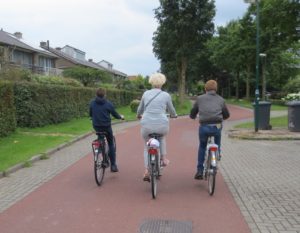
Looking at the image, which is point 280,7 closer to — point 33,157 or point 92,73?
point 33,157

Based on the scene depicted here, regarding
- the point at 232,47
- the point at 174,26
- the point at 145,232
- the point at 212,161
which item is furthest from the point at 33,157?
the point at 232,47

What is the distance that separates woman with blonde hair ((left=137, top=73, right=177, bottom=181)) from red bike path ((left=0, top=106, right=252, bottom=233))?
661mm

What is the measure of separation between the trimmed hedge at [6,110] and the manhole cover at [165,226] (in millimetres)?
10252

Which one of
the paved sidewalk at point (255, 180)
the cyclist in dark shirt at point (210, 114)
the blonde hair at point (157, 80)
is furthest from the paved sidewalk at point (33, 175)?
the cyclist in dark shirt at point (210, 114)

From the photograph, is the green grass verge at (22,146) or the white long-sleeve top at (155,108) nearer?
the white long-sleeve top at (155,108)

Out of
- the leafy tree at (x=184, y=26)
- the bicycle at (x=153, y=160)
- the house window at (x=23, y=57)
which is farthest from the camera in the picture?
the house window at (x=23, y=57)

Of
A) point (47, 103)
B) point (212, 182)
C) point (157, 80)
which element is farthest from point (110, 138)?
point (47, 103)

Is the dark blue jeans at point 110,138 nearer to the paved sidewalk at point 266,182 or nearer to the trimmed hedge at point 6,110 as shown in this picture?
the paved sidewalk at point 266,182

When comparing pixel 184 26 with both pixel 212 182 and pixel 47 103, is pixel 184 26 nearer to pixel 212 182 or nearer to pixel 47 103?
pixel 47 103

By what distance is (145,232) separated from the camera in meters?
5.25

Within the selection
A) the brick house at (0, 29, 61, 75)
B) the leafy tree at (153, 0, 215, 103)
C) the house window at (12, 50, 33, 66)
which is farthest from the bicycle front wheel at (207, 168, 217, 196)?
the house window at (12, 50, 33, 66)

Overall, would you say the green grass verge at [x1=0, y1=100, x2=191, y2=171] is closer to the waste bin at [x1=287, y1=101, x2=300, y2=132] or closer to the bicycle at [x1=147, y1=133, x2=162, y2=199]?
the bicycle at [x1=147, y1=133, x2=162, y2=199]

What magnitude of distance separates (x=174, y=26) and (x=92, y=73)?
434 inches

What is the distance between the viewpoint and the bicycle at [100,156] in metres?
7.92
